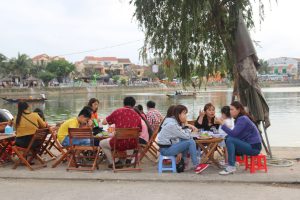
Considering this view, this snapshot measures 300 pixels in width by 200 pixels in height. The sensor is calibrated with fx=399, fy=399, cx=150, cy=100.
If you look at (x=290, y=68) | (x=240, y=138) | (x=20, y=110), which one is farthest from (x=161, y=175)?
(x=290, y=68)

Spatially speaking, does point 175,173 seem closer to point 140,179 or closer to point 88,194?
point 140,179

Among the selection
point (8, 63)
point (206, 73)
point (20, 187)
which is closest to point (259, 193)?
point (20, 187)

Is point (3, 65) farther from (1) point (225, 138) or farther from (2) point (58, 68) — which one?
(1) point (225, 138)

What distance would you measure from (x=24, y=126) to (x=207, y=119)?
10.9 ft

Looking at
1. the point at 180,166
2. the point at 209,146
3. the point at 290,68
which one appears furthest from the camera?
the point at 290,68

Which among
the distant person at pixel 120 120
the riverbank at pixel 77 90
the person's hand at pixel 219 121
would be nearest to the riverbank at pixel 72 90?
the riverbank at pixel 77 90

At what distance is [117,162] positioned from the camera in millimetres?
7164

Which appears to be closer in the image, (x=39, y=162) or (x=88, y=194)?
(x=88, y=194)

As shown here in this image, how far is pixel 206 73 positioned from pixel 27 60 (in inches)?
3477

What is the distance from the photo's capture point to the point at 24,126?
23.1 feet

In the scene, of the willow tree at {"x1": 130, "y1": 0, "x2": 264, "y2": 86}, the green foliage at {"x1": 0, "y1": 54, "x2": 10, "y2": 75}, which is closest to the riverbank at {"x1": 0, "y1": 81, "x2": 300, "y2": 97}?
the green foliage at {"x1": 0, "y1": 54, "x2": 10, "y2": 75}

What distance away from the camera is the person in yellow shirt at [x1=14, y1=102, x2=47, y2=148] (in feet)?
23.1

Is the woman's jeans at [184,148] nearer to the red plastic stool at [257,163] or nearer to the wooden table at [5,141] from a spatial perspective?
the red plastic stool at [257,163]

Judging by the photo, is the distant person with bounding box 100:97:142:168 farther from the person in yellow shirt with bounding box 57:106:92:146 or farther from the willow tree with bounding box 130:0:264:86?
the willow tree with bounding box 130:0:264:86
